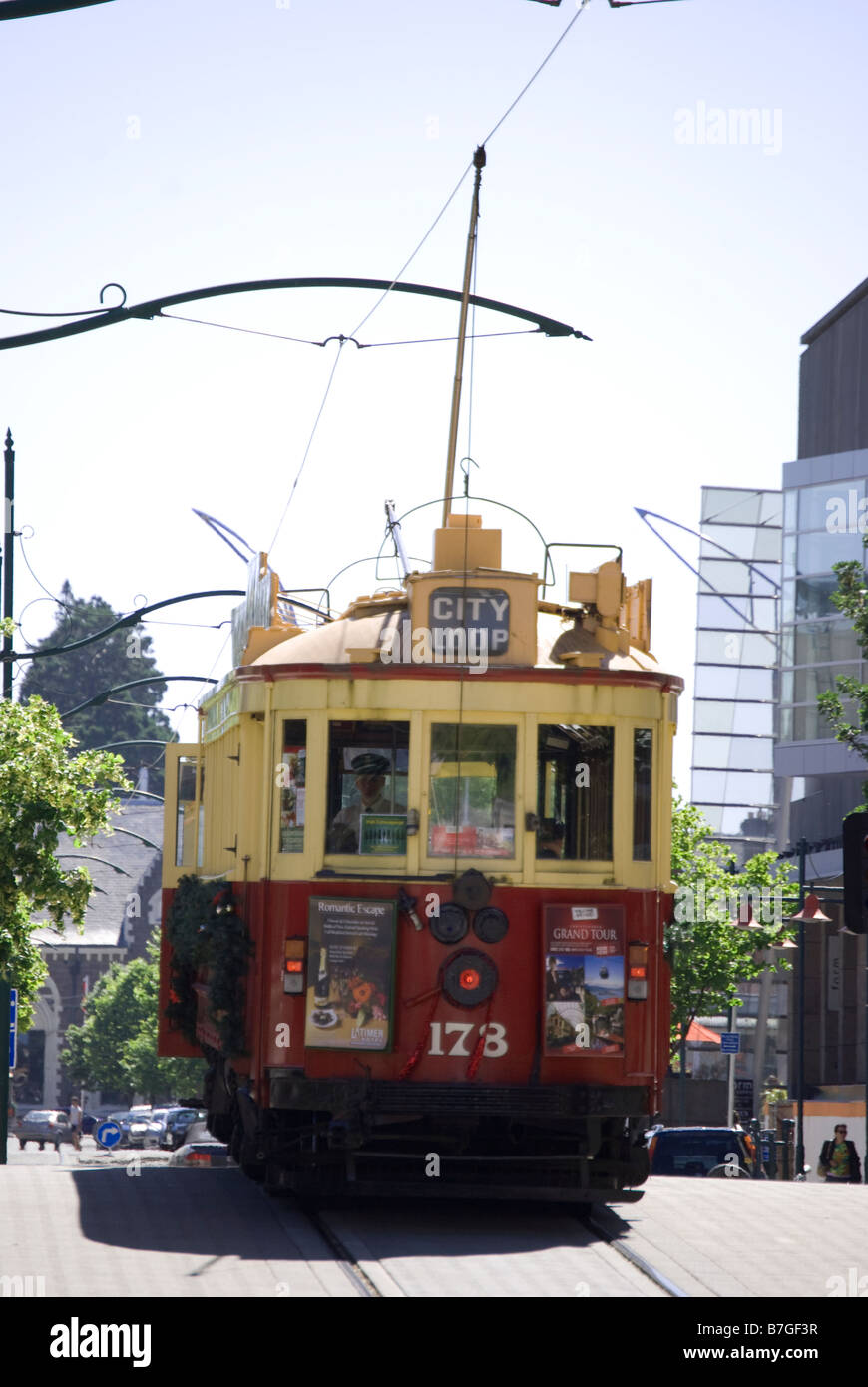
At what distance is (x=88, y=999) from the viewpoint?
284ft

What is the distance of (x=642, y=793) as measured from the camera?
12.8 metres

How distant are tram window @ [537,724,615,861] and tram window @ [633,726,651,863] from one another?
0.16m

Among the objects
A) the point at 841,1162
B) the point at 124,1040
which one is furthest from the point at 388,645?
the point at 124,1040

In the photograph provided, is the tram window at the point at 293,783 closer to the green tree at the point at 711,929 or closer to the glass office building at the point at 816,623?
the green tree at the point at 711,929

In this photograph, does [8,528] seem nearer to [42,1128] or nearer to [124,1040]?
[42,1128]

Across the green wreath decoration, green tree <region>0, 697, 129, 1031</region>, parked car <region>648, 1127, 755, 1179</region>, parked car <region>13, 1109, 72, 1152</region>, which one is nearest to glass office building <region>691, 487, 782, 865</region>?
parked car <region>13, 1109, 72, 1152</region>

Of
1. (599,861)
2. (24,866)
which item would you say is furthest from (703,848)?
(599,861)

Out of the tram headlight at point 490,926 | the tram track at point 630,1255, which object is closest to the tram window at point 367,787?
the tram headlight at point 490,926

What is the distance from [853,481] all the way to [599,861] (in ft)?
133

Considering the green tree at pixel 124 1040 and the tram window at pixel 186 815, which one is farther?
the green tree at pixel 124 1040

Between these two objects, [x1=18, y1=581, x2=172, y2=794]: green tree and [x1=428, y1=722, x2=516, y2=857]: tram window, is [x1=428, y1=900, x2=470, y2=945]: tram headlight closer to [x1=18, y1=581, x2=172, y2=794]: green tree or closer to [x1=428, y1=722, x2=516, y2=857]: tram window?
[x1=428, y1=722, x2=516, y2=857]: tram window

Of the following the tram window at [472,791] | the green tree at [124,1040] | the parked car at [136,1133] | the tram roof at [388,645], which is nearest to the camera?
the tram window at [472,791]

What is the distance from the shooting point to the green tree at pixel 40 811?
17656mm

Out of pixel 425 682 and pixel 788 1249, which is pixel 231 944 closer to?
pixel 425 682
